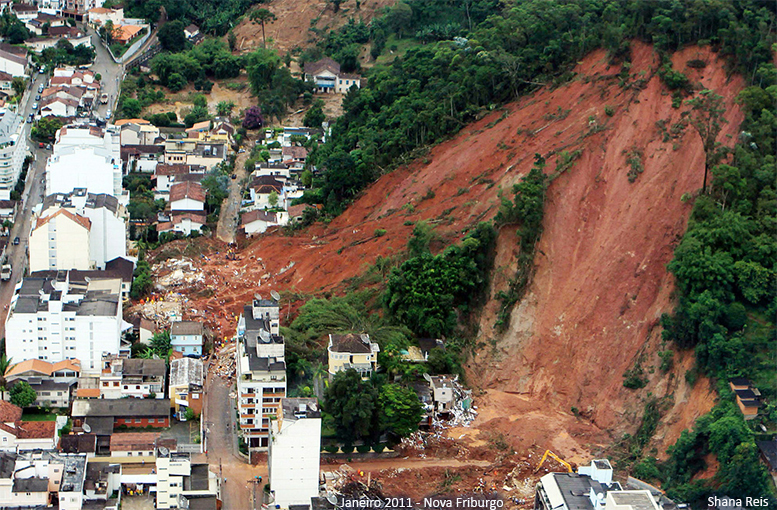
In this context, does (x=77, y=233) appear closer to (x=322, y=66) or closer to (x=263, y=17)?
(x=322, y=66)

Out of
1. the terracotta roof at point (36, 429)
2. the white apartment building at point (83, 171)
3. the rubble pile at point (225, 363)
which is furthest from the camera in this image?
the white apartment building at point (83, 171)

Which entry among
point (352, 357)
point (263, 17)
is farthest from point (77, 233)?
point (263, 17)

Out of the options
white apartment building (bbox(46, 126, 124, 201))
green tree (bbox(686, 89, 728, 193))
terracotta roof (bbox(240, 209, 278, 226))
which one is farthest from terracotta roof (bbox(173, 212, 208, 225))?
green tree (bbox(686, 89, 728, 193))

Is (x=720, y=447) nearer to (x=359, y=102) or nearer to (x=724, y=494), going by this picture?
(x=724, y=494)

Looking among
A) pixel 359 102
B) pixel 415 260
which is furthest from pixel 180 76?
pixel 415 260

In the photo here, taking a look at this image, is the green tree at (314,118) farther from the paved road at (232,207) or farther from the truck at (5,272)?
the truck at (5,272)

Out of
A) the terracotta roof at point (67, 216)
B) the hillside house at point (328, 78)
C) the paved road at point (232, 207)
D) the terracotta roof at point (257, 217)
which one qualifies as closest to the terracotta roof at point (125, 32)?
the hillside house at point (328, 78)
